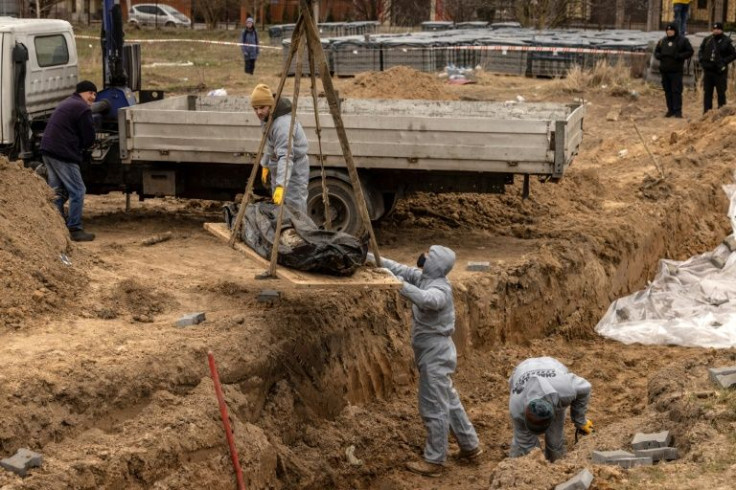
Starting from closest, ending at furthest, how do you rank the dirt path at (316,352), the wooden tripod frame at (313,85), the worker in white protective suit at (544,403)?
the dirt path at (316,352), the worker in white protective suit at (544,403), the wooden tripod frame at (313,85)

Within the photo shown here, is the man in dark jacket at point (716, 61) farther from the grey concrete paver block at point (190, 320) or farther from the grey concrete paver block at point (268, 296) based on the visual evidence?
the grey concrete paver block at point (190, 320)

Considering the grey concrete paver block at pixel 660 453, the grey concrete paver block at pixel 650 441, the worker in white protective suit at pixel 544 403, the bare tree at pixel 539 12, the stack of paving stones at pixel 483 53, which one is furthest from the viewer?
the bare tree at pixel 539 12

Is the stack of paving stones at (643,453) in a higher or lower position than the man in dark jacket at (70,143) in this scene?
lower

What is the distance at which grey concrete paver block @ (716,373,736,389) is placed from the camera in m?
8.89

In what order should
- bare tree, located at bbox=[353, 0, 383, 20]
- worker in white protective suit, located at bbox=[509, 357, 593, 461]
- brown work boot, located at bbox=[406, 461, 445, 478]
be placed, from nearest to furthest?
worker in white protective suit, located at bbox=[509, 357, 593, 461] → brown work boot, located at bbox=[406, 461, 445, 478] → bare tree, located at bbox=[353, 0, 383, 20]

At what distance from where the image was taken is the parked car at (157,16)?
4409 centimetres

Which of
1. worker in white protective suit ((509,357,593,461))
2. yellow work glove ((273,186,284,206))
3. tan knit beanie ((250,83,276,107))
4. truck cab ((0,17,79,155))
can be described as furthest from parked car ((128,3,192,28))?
worker in white protective suit ((509,357,593,461))

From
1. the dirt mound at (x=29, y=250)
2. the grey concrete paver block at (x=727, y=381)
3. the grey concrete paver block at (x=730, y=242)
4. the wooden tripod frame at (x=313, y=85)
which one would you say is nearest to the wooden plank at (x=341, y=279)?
the wooden tripod frame at (x=313, y=85)

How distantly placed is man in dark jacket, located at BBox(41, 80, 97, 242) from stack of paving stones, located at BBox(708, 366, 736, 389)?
22.1 feet

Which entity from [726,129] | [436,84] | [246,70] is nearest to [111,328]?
[436,84]

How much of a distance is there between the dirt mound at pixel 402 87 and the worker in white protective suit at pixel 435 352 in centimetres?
846

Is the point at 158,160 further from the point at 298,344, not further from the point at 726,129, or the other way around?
the point at 726,129

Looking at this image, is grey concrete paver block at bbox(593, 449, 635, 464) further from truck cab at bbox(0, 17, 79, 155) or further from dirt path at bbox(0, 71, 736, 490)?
truck cab at bbox(0, 17, 79, 155)

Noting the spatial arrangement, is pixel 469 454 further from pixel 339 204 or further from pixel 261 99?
pixel 339 204
